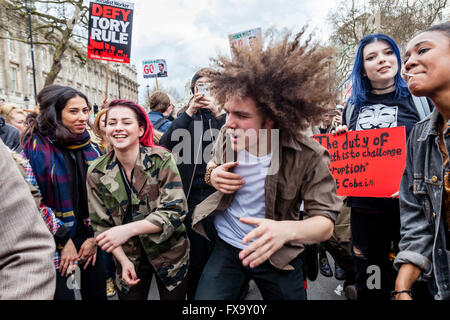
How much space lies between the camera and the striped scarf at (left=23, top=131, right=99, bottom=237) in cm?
248

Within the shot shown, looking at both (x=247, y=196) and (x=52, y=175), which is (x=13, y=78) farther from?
(x=247, y=196)

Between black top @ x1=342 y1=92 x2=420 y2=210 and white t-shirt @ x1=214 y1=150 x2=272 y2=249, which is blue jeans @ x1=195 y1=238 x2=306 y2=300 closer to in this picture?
white t-shirt @ x1=214 y1=150 x2=272 y2=249

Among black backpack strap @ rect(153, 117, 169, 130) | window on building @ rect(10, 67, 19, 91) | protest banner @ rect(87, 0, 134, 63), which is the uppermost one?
window on building @ rect(10, 67, 19, 91)

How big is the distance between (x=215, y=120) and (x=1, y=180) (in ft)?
8.14

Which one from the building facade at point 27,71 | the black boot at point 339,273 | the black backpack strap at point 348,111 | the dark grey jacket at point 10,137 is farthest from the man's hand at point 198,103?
the building facade at point 27,71

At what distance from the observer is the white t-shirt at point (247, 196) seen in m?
1.96

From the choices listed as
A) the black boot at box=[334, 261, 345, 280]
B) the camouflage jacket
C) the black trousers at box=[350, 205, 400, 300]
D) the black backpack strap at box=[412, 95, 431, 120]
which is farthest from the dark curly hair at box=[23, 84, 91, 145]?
the black boot at box=[334, 261, 345, 280]

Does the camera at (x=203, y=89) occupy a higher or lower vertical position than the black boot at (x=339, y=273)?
higher

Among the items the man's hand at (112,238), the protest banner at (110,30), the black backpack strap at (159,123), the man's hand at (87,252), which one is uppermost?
the protest banner at (110,30)

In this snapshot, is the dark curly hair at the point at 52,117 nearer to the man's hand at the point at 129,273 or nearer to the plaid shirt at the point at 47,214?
the plaid shirt at the point at 47,214

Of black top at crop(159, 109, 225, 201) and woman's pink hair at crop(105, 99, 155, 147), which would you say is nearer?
woman's pink hair at crop(105, 99, 155, 147)

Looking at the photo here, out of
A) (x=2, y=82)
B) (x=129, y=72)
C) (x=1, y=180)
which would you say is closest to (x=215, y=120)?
(x=1, y=180)

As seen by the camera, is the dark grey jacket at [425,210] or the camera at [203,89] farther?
the camera at [203,89]
